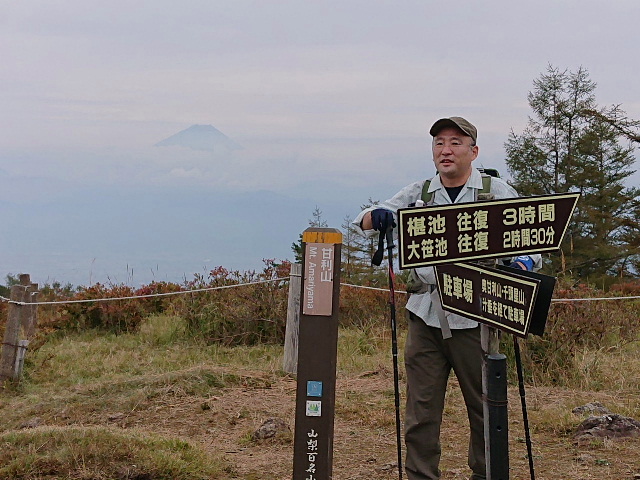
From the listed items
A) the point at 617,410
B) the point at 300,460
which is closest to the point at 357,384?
the point at 617,410

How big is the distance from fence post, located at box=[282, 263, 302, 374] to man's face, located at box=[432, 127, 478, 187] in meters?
3.48

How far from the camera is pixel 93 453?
169 inches

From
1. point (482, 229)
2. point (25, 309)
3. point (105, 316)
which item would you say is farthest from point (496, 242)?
point (105, 316)

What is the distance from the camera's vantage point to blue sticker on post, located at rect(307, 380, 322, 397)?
151 inches

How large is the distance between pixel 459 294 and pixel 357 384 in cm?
380

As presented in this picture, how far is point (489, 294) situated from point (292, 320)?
13.8ft

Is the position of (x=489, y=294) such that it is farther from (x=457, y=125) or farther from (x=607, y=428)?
(x=607, y=428)

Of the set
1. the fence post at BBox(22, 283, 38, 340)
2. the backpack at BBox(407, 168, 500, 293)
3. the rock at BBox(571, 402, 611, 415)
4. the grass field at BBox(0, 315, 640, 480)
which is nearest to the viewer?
the backpack at BBox(407, 168, 500, 293)

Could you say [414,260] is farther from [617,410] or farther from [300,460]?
[617,410]

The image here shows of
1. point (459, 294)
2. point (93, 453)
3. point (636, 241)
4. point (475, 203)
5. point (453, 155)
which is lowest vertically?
point (93, 453)

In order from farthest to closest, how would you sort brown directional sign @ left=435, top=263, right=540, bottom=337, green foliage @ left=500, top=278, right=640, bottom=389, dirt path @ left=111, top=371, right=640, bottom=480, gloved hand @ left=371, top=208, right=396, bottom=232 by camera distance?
1. green foliage @ left=500, top=278, right=640, bottom=389
2. dirt path @ left=111, top=371, right=640, bottom=480
3. gloved hand @ left=371, top=208, right=396, bottom=232
4. brown directional sign @ left=435, top=263, right=540, bottom=337

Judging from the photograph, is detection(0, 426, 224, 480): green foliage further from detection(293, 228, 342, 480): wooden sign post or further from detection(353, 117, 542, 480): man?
detection(353, 117, 542, 480): man

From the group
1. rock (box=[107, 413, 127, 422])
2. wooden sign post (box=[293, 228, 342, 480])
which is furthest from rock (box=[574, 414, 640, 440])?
rock (box=[107, 413, 127, 422])

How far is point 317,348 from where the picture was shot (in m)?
3.80
